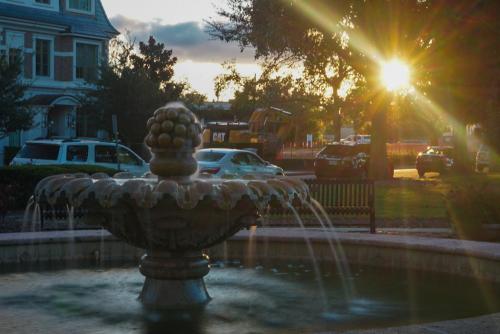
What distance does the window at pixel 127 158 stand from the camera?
85.5ft

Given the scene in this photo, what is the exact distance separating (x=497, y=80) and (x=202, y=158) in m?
11.9

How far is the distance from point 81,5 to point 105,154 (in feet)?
83.5

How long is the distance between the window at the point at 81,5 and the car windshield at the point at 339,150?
62.5 ft

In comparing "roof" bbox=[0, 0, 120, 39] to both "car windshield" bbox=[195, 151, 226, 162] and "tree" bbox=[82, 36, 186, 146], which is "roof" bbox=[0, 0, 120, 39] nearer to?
"tree" bbox=[82, 36, 186, 146]

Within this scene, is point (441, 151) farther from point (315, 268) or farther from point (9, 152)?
point (315, 268)

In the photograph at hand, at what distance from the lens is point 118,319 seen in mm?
7848

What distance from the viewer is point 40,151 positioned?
25500 mm

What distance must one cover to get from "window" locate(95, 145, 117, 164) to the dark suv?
14.1 metres

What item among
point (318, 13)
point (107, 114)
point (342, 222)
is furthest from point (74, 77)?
point (342, 222)

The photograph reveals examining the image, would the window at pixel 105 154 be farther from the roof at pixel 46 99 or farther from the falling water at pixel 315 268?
the roof at pixel 46 99

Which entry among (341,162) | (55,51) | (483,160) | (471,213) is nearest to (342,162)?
(341,162)

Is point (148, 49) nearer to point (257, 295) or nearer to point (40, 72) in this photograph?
point (40, 72)

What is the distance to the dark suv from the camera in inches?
1495

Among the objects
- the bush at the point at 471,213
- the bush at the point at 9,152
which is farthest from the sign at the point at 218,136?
the bush at the point at 471,213
